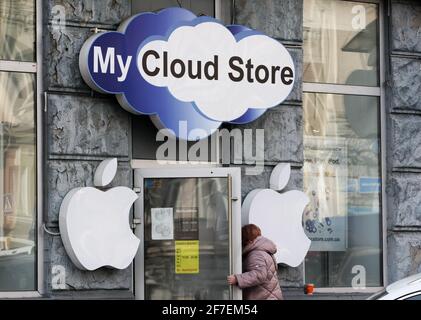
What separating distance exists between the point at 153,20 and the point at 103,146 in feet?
4.92

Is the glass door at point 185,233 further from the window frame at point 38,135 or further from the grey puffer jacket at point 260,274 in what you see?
the window frame at point 38,135

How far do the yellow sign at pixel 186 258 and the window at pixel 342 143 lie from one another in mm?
1777

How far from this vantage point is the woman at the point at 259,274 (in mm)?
10078

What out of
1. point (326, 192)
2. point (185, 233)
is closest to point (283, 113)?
point (326, 192)

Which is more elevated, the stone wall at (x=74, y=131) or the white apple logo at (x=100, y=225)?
the stone wall at (x=74, y=131)

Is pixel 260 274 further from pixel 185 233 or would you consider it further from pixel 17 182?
pixel 17 182

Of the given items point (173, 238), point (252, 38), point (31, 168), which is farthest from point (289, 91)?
point (31, 168)

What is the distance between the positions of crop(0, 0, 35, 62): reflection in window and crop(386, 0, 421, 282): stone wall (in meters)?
4.56

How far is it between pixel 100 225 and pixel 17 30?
2274 millimetres

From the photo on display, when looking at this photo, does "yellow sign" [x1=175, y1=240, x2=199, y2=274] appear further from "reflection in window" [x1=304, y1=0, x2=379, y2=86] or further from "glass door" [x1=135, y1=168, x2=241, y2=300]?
"reflection in window" [x1=304, y1=0, x2=379, y2=86]

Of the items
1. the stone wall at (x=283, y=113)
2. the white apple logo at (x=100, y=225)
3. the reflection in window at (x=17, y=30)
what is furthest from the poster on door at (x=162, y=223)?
the reflection in window at (x=17, y=30)

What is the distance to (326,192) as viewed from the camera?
1187cm

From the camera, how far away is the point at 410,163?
12.1m

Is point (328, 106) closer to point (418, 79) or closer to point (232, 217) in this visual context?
point (418, 79)
